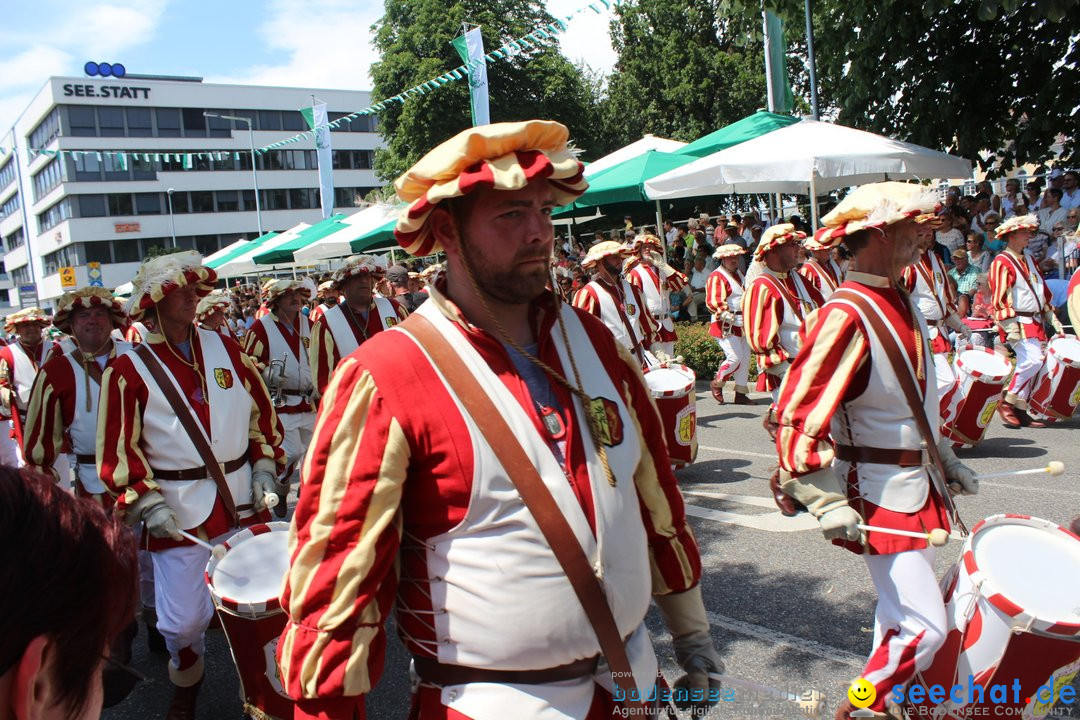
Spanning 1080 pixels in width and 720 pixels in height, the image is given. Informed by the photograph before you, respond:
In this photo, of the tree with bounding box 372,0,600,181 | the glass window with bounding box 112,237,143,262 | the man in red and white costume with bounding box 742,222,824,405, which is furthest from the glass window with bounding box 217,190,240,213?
the man in red and white costume with bounding box 742,222,824,405

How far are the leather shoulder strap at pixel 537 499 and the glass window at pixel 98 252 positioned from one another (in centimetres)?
6795

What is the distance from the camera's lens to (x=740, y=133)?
516 inches

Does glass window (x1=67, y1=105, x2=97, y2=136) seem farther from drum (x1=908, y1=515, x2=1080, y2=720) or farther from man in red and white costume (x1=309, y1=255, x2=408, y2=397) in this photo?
drum (x1=908, y1=515, x2=1080, y2=720)

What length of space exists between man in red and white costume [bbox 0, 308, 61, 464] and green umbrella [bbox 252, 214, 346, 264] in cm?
1062

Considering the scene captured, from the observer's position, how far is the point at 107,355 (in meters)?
5.91

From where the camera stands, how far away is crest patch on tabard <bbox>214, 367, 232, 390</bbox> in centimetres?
434

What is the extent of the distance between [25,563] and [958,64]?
597 inches

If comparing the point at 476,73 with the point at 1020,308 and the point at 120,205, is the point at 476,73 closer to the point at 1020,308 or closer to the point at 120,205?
the point at 1020,308

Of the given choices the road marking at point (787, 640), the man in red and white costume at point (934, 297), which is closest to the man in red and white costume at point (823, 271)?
the man in red and white costume at point (934, 297)

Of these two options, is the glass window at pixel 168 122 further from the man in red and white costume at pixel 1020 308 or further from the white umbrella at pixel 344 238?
the man in red and white costume at pixel 1020 308

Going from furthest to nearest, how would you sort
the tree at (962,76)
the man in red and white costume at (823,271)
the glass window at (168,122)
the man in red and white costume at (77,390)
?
the glass window at (168,122)
the tree at (962,76)
the man in red and white costume at (823,271)
the man in red and white costume at (77,390)

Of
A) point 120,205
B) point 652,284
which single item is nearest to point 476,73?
point 652,284

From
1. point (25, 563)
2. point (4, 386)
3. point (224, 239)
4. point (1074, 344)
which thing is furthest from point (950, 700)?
point (224, 239)

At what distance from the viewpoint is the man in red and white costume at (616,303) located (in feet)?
26.5
